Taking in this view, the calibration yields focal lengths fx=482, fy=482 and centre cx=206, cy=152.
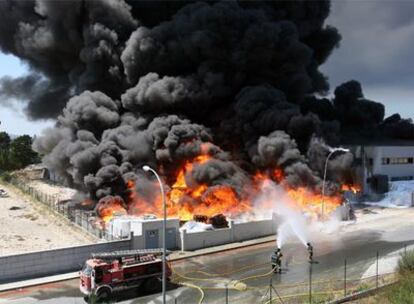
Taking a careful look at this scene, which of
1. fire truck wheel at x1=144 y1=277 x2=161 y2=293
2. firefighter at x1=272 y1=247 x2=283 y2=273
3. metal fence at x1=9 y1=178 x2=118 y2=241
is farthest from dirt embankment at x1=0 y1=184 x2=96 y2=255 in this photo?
firefighter at x1=272 y1=247 x2=283 y2=273

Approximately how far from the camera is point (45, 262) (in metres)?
29.4

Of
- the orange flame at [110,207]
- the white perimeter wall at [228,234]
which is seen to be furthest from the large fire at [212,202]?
the white perimeter wall at [228,234]

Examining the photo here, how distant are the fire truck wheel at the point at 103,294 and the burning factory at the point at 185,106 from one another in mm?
16964

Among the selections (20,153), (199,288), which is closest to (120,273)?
(199,288)

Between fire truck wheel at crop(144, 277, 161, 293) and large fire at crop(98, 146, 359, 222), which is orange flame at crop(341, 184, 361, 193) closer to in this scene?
large fire at crop(98, 146, 359, 222)

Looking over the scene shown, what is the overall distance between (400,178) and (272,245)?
33.9 m

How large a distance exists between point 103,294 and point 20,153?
248 feet

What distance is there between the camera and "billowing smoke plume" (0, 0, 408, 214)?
48938 mm

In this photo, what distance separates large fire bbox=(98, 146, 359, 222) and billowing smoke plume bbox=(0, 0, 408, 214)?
0.93m

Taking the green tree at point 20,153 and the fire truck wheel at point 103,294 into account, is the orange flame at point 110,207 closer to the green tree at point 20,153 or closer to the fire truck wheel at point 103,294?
the fire truck wheel at point 103,294

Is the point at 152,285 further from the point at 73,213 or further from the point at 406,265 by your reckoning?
the point at 73,213

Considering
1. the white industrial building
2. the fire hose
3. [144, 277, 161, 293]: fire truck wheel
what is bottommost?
the fire hose

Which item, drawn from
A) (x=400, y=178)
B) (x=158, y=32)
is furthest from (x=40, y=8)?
(x=400, y=178)

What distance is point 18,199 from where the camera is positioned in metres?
57.6
